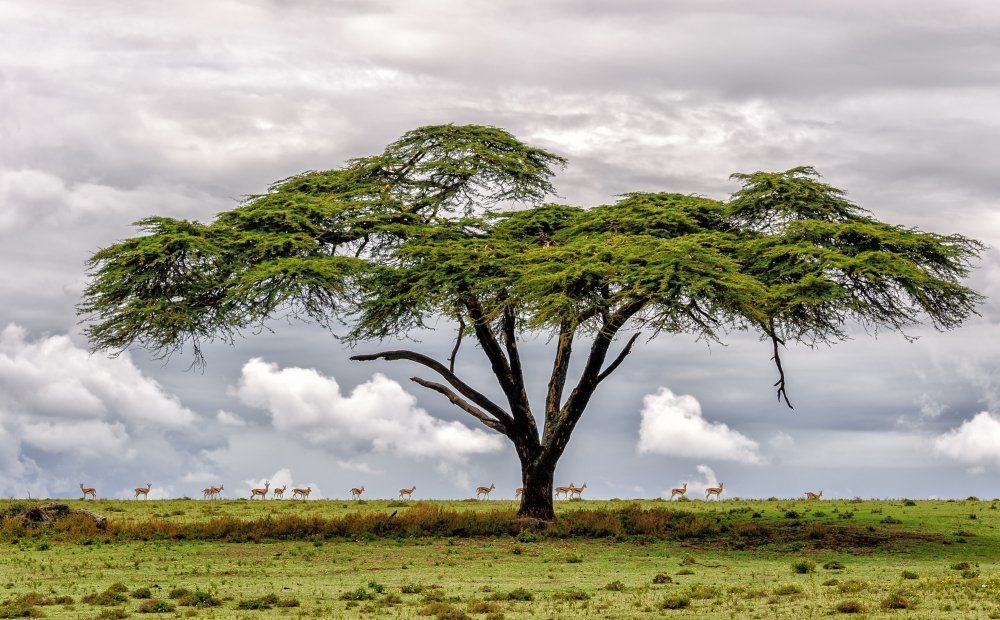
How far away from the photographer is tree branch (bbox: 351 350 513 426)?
3750cm

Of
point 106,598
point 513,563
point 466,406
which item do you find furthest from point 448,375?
point 106,598

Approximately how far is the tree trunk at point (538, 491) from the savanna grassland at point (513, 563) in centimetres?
92

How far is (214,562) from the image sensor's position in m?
28.1

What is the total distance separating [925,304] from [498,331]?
46.2 feet

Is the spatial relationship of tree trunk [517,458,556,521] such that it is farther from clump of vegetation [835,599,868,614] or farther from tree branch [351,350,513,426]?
clump of vegetation [835,599,868,614]

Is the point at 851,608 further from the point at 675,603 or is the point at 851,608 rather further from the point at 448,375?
the point at 448,375

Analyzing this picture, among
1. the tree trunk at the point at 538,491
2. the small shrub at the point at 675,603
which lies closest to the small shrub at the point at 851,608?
the small shrub at the point at 675,603

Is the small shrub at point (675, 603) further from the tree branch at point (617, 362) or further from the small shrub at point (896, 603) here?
the tree branch at point (617, 362)

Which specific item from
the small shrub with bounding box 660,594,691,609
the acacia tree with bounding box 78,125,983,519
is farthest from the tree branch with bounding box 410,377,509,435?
the small shrub with bounding box 660,594,691,609

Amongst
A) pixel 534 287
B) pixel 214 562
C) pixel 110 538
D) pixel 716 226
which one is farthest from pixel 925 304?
pixel 110 538

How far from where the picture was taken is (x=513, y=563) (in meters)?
27.7

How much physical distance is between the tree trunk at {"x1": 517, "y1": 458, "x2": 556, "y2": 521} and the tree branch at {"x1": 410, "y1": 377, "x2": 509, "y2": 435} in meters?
1.66

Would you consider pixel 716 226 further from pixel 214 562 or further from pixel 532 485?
pixel 214 562

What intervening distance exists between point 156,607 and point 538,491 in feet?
62.1
